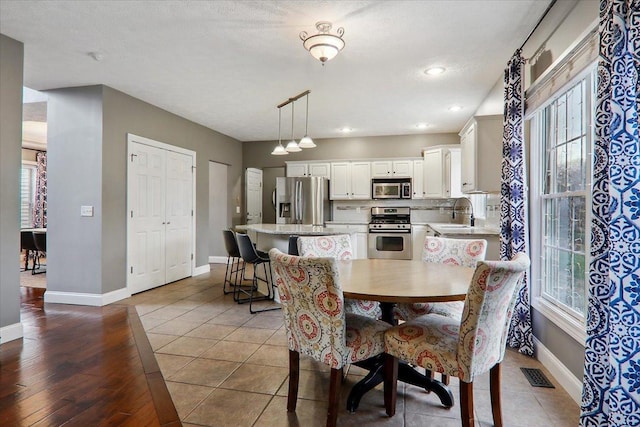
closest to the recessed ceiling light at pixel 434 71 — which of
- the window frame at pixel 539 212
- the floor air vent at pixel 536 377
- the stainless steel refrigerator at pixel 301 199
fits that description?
the window frame at pixel 539 212

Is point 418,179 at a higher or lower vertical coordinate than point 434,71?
lower

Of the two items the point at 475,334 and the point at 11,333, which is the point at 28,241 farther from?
the point at 475,334

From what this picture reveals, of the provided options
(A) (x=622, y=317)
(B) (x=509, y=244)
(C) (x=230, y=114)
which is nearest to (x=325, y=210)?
(C) (x=230, y=114)

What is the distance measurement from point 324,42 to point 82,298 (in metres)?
3.89

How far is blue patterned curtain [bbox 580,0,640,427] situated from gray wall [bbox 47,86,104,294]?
14.8ft

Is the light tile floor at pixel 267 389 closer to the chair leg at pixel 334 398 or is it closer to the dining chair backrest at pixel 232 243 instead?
the chair leg at pixel 334 398

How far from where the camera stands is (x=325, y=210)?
6945 millimetres

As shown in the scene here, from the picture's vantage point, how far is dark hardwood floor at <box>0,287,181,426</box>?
195 cm

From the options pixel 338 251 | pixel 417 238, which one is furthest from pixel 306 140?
pixel 417 238

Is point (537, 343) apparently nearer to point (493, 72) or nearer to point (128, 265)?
point (493, 72)

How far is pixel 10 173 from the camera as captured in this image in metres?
3.06

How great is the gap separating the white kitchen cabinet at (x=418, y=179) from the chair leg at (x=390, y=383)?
4.95m

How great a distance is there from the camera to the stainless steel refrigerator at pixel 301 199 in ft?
21.4

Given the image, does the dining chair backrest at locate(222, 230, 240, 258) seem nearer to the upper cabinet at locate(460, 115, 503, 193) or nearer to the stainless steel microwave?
the upper cabinet at locate(460, 115, 503, 193)
